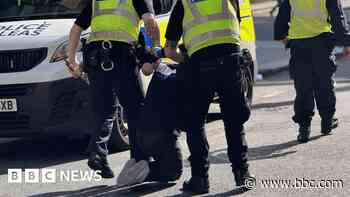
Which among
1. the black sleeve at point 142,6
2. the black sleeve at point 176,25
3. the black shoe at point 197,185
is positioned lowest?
the black shoe at point 197,185

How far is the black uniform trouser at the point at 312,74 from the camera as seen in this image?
28.4 feet

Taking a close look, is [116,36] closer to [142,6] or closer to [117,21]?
[117,21]

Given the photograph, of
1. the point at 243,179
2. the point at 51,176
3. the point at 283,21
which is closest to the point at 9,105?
the point at 51,176

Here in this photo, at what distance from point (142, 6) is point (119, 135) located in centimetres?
174

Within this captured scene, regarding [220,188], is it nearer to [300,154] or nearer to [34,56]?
[300,154]

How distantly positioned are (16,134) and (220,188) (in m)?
2.14

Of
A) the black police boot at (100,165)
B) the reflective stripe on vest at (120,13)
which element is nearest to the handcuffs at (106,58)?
the reflective stripe on vest at (120,13)

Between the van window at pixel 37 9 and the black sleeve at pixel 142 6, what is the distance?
1.66m

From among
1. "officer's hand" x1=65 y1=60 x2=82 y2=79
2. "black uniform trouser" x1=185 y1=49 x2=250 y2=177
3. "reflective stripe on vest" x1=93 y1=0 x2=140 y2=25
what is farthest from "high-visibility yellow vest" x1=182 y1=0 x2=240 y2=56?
"officer's hand" x1=65 y1=60 x2=82 y2=79

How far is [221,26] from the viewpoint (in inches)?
263

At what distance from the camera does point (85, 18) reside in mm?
7324

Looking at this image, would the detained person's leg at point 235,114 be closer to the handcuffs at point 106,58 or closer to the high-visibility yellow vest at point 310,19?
the handcuffs at point 106,58

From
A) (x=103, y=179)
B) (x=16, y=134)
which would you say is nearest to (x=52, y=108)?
(x=16, y=134)

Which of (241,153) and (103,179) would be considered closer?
(241,153)
